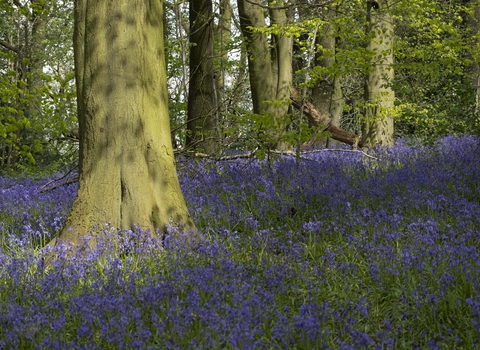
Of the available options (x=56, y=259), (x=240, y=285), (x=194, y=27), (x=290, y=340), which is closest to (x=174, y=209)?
(x=56, y=259)

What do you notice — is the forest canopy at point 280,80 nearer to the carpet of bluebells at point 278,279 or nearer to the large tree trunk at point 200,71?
the large tree trunk at point 200,71

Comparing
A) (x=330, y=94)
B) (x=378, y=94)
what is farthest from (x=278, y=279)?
(x=330, y=94)

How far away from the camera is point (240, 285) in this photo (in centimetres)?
421

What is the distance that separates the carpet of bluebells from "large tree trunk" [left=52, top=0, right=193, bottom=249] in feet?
1.10

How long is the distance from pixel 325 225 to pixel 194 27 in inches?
295

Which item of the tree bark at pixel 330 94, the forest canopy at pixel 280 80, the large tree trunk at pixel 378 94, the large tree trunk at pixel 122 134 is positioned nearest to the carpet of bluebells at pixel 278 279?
the large tree trunk at pixel 122 134

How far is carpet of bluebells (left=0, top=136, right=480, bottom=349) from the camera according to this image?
337 cm

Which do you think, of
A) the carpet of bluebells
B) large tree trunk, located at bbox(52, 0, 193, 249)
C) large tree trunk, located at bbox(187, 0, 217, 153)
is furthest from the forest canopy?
large tree trunk, located at bbox(52, 0, 193, 249)

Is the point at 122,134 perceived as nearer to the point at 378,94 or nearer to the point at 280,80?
the point at 378,94

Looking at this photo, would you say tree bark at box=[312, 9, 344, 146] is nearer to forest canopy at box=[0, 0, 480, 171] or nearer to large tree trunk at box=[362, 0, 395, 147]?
forest canopy at box=[0, 0, 480, 171]

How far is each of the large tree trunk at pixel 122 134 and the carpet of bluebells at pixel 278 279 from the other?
1.10 feet

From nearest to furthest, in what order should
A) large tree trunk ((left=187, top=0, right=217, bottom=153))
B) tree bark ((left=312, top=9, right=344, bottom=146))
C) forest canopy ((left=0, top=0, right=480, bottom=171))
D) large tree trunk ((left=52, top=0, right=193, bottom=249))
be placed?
1. large tree trunk ((left=52, top=0, right=193, bottom=249))
2. forest canopy ((left=0, top=0, right=480, bottom=171))
3. large tree trunk ((left=187, top=0, right=217, bottom=153))
4. tree bark ((left=312, top=9, right=344, bottom=146))

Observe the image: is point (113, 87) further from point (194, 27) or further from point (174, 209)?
point (194, 27)

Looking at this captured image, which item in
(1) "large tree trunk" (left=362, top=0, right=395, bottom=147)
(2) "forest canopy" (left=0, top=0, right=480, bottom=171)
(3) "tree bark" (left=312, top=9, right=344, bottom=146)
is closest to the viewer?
(2) "forest canopy" (left=0, top=0, right=480, bottom=171)
